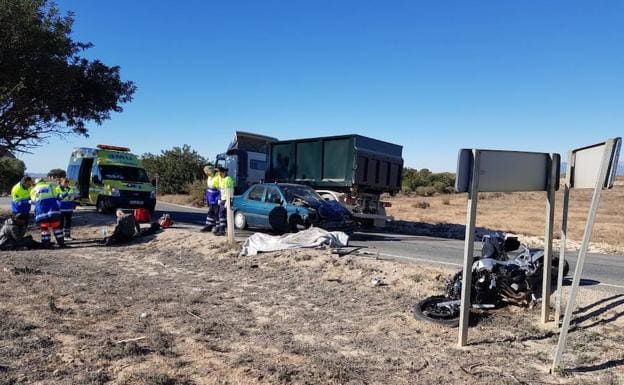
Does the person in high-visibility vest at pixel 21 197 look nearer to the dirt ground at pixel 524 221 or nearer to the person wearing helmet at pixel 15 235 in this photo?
the person wearing helmet at pixel 15 235

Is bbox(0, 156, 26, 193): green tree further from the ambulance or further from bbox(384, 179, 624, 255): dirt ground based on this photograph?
bbox(384, 179, 624, 255): dirt ground

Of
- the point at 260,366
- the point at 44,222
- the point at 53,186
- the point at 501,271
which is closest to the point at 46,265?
the point at 44,222

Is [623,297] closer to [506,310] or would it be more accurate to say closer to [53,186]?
[506,310]

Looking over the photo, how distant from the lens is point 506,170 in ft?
15.7

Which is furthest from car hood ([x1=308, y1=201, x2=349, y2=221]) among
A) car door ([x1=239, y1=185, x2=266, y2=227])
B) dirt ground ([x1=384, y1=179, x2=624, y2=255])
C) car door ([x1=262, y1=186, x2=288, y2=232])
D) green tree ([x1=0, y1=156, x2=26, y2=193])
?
green tree ([x1=0, y1=156, x2=26, y2=193])

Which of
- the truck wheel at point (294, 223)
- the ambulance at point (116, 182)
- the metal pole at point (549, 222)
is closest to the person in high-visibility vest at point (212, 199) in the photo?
the truck wheel at point (294, 223)

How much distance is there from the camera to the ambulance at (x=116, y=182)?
18.6 meters

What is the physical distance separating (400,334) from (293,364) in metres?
1.44

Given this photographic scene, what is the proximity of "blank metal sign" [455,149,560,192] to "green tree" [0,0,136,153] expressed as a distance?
13.2 meters

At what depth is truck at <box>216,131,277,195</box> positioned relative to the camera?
827 inches

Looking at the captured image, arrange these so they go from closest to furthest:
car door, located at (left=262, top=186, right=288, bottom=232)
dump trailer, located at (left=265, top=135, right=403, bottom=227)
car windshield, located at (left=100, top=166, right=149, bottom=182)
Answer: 1. car door, located at (left=262, top=186, right=288, bottom=232)
2. dump trailer, located at (left=265, top=135, right=403, bottom=227)
3. car windshield, located at (left=100, top=166, right=149, bottom=182)

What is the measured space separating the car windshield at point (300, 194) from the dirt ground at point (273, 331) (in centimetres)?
447

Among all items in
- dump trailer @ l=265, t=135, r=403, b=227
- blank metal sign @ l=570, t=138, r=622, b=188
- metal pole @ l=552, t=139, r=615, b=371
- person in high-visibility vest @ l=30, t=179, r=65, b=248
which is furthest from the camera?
dump trailer @ l=265, t=135, r=403, b=227

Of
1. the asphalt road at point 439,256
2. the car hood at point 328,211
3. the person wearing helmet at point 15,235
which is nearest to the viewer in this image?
the asphalt road at point 439,256
